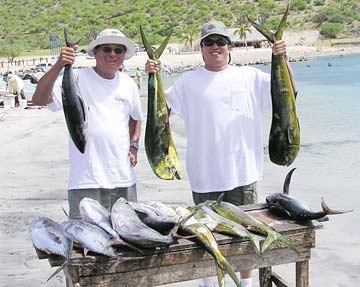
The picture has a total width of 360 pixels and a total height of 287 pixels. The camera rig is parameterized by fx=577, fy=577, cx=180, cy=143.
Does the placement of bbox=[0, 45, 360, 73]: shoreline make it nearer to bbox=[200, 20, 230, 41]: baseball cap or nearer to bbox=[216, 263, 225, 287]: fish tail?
bbox=[200, 20, 230, 41]: baseball cap

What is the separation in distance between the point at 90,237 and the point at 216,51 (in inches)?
66.5

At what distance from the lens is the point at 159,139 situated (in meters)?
3.81

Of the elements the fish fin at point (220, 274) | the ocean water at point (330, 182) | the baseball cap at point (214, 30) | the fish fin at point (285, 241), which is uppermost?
the baseball cap at point (214, 30)

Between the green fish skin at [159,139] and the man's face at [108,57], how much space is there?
0.29 m

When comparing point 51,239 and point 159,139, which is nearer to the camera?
point 51,239

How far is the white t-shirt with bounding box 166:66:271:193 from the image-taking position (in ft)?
13.6

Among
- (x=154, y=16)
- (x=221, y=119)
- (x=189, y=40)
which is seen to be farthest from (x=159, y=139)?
(x=154, y=16)

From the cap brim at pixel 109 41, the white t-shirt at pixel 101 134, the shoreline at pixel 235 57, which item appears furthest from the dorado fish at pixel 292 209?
the shoreline at pixel 235 57

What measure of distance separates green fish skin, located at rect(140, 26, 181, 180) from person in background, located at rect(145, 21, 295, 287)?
1.19 ft

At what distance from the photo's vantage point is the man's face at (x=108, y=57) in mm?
4012

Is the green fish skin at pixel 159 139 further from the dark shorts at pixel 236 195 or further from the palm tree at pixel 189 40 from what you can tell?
the palm tree at pixel 189 40

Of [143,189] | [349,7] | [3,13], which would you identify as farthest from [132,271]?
[3,13]

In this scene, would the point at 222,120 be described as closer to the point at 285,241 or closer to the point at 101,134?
the point at 101,134

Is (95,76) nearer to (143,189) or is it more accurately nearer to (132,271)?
(132,271)
